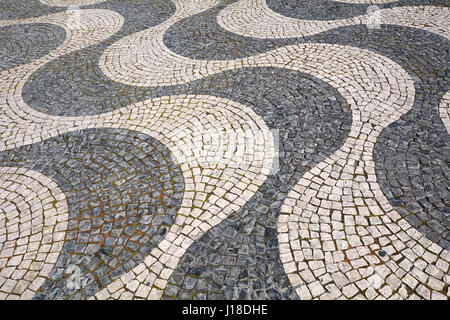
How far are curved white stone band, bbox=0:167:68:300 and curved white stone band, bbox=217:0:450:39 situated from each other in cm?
622

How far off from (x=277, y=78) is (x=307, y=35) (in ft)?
7.38

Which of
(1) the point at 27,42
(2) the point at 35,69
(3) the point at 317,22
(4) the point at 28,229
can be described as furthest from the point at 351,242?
(1) the point at 27,42

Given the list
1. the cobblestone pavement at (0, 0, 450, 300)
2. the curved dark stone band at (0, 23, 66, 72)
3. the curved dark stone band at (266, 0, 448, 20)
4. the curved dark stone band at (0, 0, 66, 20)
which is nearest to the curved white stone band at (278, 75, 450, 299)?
the cobblestone pavement at (0, 0, 450, 300)

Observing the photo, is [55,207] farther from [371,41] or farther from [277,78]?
[371,41]

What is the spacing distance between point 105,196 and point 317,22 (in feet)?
23.9

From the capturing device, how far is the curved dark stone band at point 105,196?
4.18 m

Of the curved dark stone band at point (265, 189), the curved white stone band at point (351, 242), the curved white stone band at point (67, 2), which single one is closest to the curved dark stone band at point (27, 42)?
the curved white stone band at point (67, 2)

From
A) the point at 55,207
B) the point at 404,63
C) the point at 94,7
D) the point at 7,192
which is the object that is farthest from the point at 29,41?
the point at 404,63

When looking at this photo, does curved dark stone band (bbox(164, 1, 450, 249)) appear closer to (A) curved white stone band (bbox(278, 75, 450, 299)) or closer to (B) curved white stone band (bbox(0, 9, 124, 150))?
(A) curved white stone band (bbox(278, 75, 450, 299))

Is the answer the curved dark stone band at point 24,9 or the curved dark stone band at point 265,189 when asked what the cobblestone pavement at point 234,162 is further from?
the curved dark stone band at point 24,9

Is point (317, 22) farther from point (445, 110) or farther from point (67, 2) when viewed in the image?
point (67, 2)

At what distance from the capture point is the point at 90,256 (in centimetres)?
430

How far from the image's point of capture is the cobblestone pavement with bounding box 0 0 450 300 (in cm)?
406

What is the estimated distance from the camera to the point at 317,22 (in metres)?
9.09
